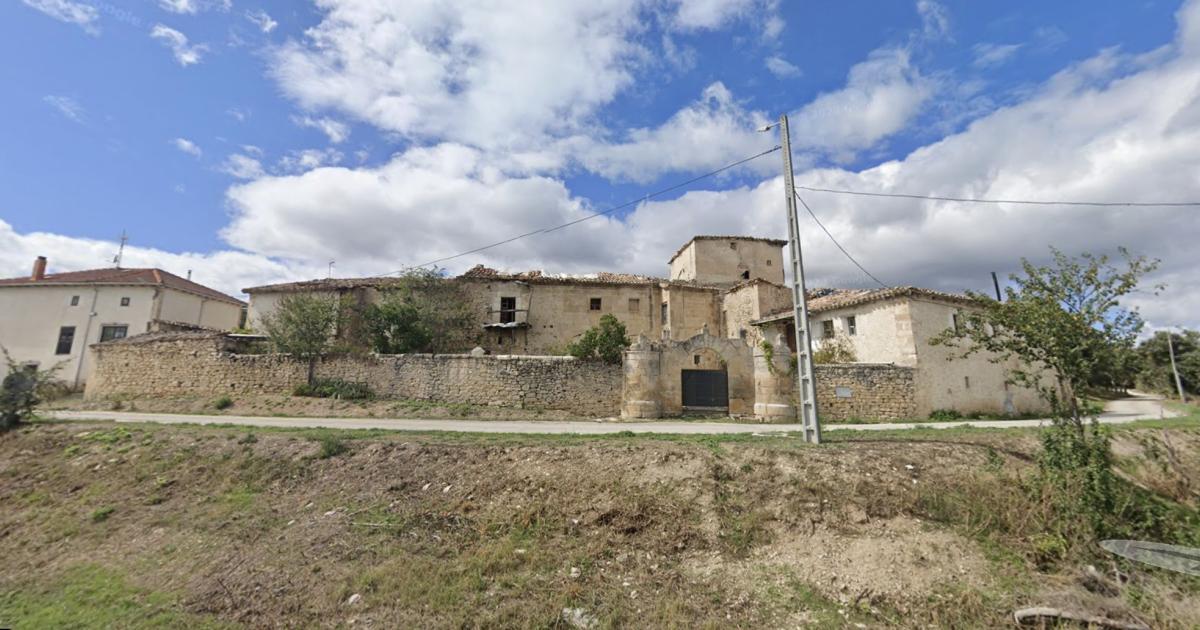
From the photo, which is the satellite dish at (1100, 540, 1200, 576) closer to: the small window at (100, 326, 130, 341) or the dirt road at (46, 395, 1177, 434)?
the dirt road at (46, 395, 1177, 434)

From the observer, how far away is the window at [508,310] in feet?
102

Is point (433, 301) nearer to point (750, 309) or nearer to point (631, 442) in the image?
point (750, 309)

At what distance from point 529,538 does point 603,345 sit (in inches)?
571

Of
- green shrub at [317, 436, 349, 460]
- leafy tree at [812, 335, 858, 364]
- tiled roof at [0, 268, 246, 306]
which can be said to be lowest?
green shrub at [317, 436, 349, 460]

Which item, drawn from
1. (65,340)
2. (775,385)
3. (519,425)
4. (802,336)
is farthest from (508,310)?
(65,340)

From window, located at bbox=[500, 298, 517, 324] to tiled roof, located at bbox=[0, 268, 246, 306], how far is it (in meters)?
21.9

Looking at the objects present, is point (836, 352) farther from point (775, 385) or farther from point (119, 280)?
point (119, 280)

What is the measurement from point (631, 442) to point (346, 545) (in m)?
5.41

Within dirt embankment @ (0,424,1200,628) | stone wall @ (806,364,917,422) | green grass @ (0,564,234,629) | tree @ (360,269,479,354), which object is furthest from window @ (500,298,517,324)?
green grass @ (0,564,234,629)

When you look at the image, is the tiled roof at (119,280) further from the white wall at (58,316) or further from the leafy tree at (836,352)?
the leafy tree at (836,352)

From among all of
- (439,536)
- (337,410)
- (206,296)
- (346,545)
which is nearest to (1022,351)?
(439,536)

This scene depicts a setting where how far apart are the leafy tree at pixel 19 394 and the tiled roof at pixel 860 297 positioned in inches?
1118

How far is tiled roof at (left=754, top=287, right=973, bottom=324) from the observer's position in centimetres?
2125

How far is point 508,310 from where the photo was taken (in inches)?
1222
